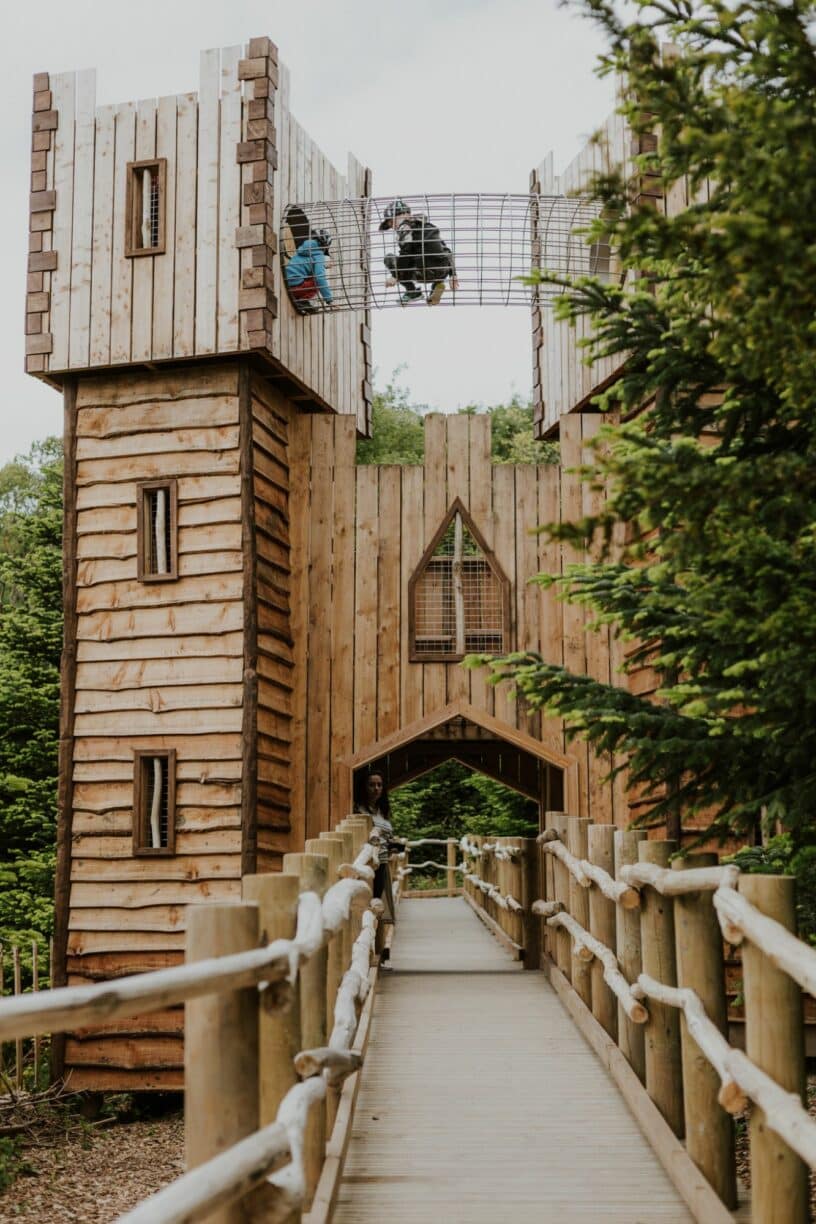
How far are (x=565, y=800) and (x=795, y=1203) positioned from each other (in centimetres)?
877

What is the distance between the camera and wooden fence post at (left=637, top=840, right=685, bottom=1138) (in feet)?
18.2

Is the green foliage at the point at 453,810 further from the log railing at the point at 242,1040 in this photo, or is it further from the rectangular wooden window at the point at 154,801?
the log railing at the point at 242,1040

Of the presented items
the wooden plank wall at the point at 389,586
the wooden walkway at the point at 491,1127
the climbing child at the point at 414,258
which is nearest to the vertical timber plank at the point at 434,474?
the wooden plank wall at the point at 389,586

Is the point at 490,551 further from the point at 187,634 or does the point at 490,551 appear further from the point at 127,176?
the point at 127,176

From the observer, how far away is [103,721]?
41.1 ft

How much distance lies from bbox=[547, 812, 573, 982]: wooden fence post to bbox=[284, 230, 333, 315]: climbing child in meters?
6.31

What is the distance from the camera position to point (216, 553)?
12.4 meters

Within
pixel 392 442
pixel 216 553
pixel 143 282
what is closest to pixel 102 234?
pixel 143 282

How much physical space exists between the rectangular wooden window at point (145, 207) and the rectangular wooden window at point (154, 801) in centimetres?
479

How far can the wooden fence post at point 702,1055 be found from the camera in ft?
15.6

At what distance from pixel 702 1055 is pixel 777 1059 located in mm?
1174

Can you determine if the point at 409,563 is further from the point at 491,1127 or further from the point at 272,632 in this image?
the point at 491,1127

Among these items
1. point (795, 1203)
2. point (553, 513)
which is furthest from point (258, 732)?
point (795, 1203)

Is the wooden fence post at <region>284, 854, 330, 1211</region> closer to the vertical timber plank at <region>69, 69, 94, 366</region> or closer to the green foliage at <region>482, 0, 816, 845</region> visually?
the green foliage at <region>482, 0, 816, 845</region>
